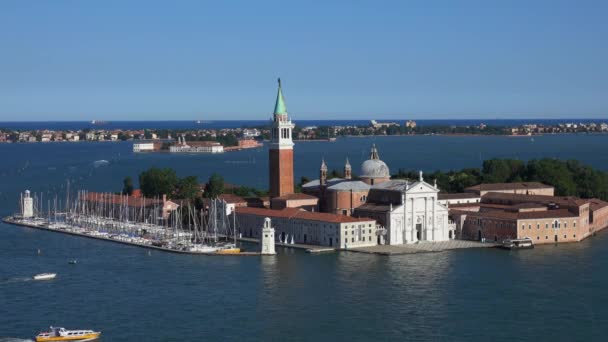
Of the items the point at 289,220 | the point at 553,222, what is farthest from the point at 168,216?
the point at 553,222

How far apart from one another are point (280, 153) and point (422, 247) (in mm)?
7511

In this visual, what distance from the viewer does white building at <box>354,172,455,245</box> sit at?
33.3 meters

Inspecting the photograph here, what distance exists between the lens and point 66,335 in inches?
827

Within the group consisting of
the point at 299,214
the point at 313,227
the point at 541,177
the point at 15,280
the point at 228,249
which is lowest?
the point at 15,280

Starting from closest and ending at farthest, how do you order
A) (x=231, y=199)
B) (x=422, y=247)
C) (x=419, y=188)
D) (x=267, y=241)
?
(x=267, y=241) < (x=422, y=247) < (x=419, y=188) < (x=231, y=199)

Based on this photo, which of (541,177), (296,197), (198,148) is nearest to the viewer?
(296,197)

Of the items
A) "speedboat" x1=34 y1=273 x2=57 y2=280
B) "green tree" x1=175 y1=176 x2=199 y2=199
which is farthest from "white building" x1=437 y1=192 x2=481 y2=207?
"speedboat" x1=34 y1=273 x2=57 y2=280

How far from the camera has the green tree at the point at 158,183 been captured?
44000 mm

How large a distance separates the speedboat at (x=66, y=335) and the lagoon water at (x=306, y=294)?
1.05ft

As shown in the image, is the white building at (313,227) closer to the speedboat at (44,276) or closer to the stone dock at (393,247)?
the stone dock at (393,247)

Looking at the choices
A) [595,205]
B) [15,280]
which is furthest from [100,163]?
[15,280]

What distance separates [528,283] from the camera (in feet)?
87.1

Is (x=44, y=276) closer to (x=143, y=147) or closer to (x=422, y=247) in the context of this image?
(x=422, y=247)

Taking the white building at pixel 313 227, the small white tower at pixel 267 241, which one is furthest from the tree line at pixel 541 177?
the small white tower at pixel 267 241
